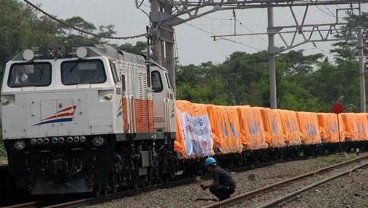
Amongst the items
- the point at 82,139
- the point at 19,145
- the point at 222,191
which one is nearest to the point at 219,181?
the point at 222,191

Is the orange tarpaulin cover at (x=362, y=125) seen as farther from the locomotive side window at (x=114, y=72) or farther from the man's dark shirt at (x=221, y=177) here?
the man's dark shirt at (x=221, y=177)

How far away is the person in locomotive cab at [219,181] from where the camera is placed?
16.6m

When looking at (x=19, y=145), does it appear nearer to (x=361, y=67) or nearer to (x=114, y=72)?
(x=114, y=72)

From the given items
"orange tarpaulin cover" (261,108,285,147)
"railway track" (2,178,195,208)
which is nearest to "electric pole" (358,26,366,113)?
"orange tarpaulin cover" (261,108,285,147)

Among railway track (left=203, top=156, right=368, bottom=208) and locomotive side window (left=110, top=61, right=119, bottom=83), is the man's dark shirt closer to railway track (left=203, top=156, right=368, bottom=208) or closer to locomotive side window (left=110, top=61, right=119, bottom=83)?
railway track (left=203, top=156, right=368, bottom=208)

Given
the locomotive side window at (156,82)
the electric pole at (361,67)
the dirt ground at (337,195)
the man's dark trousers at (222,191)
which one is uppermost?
the electric pole at (361,67)

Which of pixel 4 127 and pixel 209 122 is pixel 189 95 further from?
pixel 4 127

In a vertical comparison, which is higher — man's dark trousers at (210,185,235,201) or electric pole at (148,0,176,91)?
electric pole at (148,0,176,91)

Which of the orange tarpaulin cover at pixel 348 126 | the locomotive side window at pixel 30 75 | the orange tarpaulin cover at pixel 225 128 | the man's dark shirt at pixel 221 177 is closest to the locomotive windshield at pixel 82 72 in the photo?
the locomotive side window at pixel 30 75

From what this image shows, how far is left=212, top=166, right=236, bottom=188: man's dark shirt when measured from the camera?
653 inches

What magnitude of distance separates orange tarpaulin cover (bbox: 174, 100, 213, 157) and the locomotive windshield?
22.9 feet

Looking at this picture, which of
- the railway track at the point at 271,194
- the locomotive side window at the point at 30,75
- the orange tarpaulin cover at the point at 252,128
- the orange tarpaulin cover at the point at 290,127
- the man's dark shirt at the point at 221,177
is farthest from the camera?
the orange tarpaulin cover at the point at 290,127

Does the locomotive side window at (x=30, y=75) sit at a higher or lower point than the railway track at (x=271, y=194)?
higher

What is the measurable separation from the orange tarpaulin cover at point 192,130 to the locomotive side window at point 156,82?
2.63 meters
